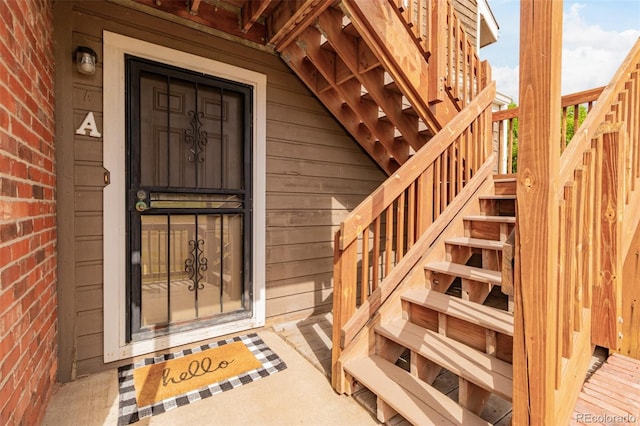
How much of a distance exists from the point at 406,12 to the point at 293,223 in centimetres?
181

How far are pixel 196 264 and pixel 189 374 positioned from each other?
2.54 ft

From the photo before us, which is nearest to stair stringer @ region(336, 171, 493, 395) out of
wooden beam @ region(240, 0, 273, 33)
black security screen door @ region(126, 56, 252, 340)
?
black security screen door @ region(126, 56, 252, 340)

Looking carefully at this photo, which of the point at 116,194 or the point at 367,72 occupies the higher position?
the point at 367,72

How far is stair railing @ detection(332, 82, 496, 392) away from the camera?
1.82m

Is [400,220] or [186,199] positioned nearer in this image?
[400,220]

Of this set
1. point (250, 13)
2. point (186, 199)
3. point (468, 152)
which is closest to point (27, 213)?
point (186, 199)

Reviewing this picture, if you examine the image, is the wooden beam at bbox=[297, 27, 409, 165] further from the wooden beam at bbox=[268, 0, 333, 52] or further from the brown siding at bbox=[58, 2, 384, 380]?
the brown siding at bbox=[58, 2, 384, 380]

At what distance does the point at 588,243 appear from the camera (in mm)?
1567

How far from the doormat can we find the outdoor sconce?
1897mm

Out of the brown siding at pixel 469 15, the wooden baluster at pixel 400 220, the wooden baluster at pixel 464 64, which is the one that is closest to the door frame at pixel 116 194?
the wooden baluster at pixel 400 220

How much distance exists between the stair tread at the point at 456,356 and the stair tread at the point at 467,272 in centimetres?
38

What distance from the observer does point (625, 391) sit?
1.76m

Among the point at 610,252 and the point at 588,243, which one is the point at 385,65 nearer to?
the point at 588,243

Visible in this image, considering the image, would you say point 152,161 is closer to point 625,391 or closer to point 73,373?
point 73,373
